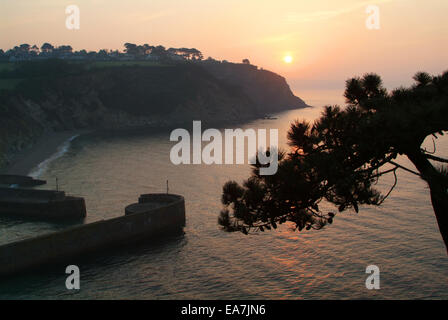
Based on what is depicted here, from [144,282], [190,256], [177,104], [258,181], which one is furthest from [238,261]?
[177,104]

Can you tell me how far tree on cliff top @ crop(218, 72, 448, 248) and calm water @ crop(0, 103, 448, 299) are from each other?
57.0 feet

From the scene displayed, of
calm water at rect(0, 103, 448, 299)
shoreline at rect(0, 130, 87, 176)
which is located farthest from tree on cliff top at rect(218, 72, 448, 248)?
shoreline at rect(0, 130, 87, 176)

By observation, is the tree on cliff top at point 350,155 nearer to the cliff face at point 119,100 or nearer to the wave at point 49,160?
the wave at point 49,160

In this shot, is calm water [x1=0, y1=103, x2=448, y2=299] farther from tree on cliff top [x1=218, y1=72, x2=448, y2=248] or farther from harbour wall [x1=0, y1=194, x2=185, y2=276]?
tree on cliff top [x1=218, y1=72, x2=448, y2=248]

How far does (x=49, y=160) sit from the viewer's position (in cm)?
7406

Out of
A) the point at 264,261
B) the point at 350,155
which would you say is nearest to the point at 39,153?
the point at 264,261

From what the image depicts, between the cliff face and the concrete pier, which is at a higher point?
the cliff face

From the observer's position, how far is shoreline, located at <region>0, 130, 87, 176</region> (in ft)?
208

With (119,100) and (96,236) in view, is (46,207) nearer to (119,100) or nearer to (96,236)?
(96,236)

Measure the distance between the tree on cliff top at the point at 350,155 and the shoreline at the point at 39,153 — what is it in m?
57.7

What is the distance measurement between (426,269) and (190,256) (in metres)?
16.8
